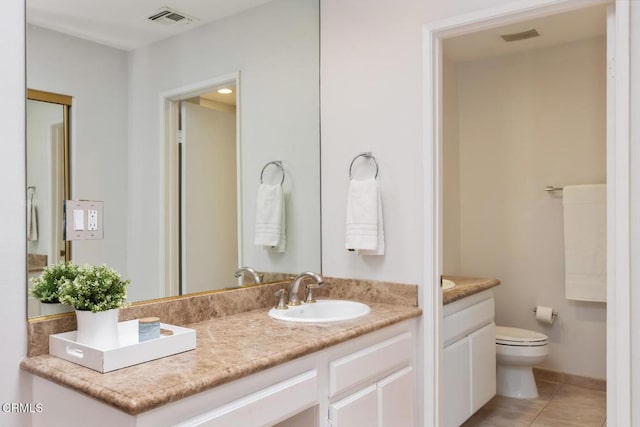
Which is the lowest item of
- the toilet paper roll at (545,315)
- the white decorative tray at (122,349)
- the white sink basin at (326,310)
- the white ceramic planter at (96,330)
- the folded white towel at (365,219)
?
the toilet paper roll at (545,315)

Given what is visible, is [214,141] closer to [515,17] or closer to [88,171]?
[88,171]

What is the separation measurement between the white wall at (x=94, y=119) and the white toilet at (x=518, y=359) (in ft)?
8.24

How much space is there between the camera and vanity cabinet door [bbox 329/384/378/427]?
1.76 metres

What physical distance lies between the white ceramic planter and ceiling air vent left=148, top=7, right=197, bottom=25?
45.5 inches

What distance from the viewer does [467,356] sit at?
2676 mm

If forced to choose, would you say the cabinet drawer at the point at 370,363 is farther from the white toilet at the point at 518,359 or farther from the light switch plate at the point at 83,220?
the white toilet at the point at 518,359

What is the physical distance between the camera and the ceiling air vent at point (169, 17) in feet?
6.31

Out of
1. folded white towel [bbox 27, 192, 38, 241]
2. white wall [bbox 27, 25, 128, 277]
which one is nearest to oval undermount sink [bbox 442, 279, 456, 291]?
white wall [bbox 27, 25, 128, 277]

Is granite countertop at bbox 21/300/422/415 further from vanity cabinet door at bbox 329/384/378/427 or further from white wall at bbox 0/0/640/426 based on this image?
white wall at bbox 0/0/640/426

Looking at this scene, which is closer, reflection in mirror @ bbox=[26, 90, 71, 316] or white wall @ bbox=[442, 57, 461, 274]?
reflection in mirror @ bbox=[26, 90, 71, 316]

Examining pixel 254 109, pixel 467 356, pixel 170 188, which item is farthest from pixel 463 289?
pixel 170 188

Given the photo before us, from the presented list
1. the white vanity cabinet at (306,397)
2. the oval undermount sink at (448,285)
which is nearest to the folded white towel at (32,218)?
the white vanity cabinet at (306,397)

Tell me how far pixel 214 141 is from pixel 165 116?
0.98 feet

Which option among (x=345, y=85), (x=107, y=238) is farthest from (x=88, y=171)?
(x=345, y=85)
